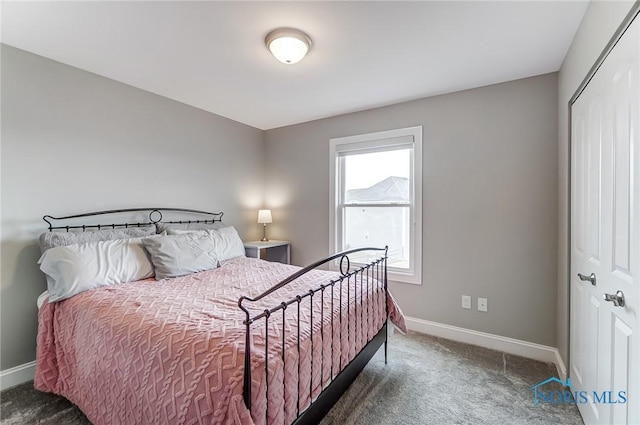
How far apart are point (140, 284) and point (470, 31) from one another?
2.96m

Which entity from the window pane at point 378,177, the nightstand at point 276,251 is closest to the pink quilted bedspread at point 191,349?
the window pane at point 378,177

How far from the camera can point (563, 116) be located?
222 centimetres

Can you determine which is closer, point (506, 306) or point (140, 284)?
point (140, 284)

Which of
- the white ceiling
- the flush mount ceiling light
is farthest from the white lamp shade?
the flush mount ceiling light

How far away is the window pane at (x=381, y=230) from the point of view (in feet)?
10.5

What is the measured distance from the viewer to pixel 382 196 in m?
3.37

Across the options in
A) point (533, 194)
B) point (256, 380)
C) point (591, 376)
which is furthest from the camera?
point (533, 194)

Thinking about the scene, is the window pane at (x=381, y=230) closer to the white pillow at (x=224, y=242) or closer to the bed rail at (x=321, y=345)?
the bed rail at (x=321, y=345)

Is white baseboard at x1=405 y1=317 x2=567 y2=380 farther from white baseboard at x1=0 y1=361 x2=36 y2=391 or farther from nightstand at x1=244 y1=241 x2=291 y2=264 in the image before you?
white baseboard at x1=0 y1=361 x2=36 y2=391

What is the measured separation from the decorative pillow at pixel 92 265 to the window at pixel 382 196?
2.16 meters

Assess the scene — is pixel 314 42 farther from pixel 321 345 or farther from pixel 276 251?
pixel 276 251

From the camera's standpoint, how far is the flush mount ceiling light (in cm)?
188

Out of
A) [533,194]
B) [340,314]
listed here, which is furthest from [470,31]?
[340,314]

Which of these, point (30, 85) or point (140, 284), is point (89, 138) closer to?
point (30, 85)
